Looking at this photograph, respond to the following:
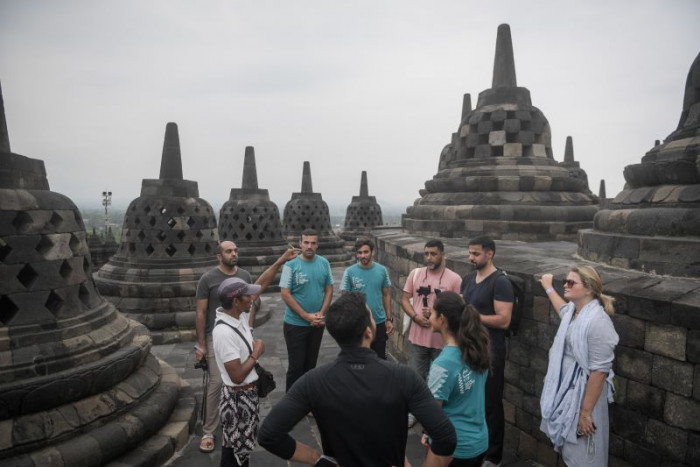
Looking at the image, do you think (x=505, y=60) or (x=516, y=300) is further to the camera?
(x=505, y=60)

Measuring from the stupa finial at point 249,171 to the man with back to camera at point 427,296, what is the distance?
9.91 meters

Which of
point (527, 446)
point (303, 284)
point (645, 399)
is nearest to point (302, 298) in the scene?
point (303, 284)

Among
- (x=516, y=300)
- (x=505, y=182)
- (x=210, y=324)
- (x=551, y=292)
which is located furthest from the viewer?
(x=505, y=182)

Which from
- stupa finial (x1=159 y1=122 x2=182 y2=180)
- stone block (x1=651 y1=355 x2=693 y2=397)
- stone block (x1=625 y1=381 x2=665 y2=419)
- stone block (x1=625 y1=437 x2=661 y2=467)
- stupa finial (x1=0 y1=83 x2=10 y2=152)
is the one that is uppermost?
stupa finial (x1=159 y1=122 x2=182 y2=180)

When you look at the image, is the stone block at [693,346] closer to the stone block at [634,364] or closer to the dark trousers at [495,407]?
the stone block at [634,364]

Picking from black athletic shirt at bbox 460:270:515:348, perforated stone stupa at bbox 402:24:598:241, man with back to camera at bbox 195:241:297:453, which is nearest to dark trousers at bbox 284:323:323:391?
man with back to camera at bbox 195:241:297:453

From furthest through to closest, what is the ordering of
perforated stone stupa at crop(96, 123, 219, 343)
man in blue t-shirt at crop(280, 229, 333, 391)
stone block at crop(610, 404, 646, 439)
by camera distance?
perforated stone stupa at crop(96, 123, 219, 343), man in blue t-shirt at crop(280, 229, 333, 391), stone block at crop(610, 404, 646, 439)

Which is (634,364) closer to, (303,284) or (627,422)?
(627,422)

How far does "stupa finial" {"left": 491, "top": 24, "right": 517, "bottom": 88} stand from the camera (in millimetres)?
7711

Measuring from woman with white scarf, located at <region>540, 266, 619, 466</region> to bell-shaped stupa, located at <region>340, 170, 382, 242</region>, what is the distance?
57.7ft

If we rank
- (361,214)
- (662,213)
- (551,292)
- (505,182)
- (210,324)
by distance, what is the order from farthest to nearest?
(361,214)
(505,182)
(210,324)
(662,213)
(551,292)

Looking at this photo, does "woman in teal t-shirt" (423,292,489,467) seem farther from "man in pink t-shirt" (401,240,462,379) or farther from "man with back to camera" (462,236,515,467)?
"man in pink t-shirt" (401,240,462,379)

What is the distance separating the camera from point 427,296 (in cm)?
388

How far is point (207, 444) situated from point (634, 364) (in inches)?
130
